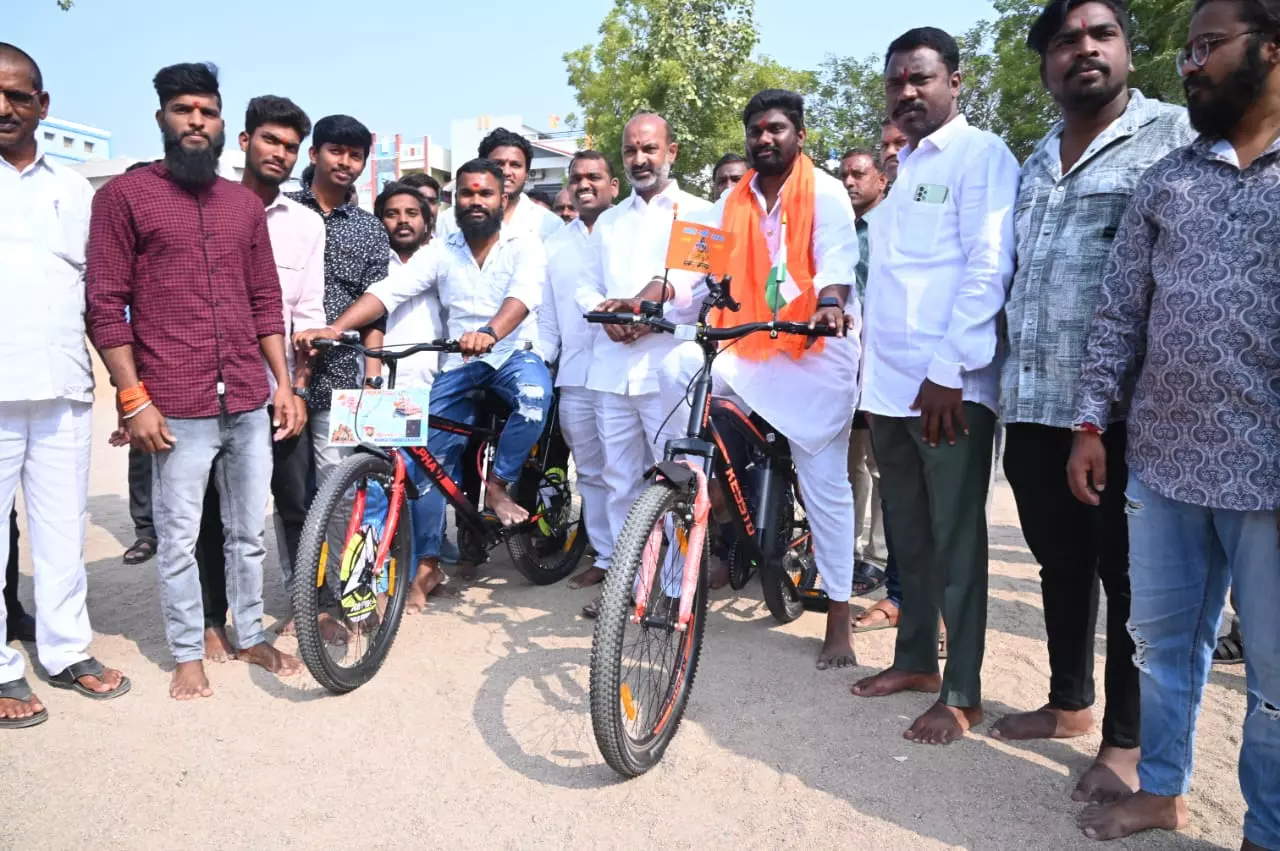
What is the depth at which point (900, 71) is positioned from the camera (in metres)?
3.40

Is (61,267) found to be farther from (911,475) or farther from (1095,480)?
(1095,480)

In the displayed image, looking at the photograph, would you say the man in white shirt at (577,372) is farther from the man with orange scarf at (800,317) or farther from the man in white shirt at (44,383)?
the man in white shirt at (44,383)

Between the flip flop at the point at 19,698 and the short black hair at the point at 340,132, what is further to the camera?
the short black hair at the point at 340,132

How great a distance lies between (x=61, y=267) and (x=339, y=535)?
1462 mm

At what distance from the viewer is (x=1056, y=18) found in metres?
2.91

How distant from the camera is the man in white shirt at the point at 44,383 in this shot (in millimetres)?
3422

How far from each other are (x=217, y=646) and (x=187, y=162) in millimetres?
2072

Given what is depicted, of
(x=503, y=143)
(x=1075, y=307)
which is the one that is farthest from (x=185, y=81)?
(x=1075, y=307)

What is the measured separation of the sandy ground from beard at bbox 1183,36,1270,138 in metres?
1.97

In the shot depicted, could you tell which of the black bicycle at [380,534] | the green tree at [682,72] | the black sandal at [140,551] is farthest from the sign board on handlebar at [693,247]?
the green tree at [682,72]

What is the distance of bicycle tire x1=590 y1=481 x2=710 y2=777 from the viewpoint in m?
2.79

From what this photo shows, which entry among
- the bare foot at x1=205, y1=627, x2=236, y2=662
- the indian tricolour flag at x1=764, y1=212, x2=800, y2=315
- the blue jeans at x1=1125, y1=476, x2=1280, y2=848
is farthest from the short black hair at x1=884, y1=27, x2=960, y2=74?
the bare foot at x1=205, y1=627, x2=236, y2=662

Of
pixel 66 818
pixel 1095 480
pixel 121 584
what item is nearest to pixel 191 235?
pixel 66 818

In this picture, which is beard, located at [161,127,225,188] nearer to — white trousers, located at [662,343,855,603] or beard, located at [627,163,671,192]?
beard, located at [627,163,671,192]
